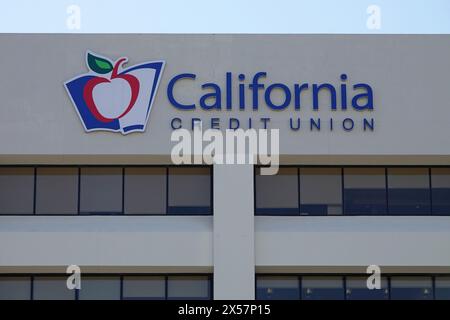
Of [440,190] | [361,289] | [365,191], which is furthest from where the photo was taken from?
[440,190]

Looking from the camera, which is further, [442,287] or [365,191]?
[365,191]

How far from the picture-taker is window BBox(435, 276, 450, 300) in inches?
998

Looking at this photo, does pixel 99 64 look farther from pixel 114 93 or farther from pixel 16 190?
pixel 16 190

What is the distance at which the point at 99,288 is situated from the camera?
81.9 feet

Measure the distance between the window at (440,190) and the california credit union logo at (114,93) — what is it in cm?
806

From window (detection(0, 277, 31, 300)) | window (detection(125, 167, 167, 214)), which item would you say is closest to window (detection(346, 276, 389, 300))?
window (detection(125, 167, 167, 214))

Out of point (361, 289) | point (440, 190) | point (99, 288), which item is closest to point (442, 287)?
point (361, 289)

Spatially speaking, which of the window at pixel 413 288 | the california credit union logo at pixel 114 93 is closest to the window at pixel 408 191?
the window at pixel 413 288

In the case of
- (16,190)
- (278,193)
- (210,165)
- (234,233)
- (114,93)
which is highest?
(114,93)

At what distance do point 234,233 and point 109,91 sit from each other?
5.04 metres

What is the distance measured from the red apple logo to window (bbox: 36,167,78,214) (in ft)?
6.52

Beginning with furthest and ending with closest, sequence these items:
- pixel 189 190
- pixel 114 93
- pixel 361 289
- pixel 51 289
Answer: pixel 189 190 → pixel 361 289 → pixel 51 289 → pixel 114 93

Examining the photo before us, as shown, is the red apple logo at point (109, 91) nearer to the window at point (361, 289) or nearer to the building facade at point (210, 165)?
the building facade at point (210, 165)

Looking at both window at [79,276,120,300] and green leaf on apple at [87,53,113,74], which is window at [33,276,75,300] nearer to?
window at [79,276,120,300]
